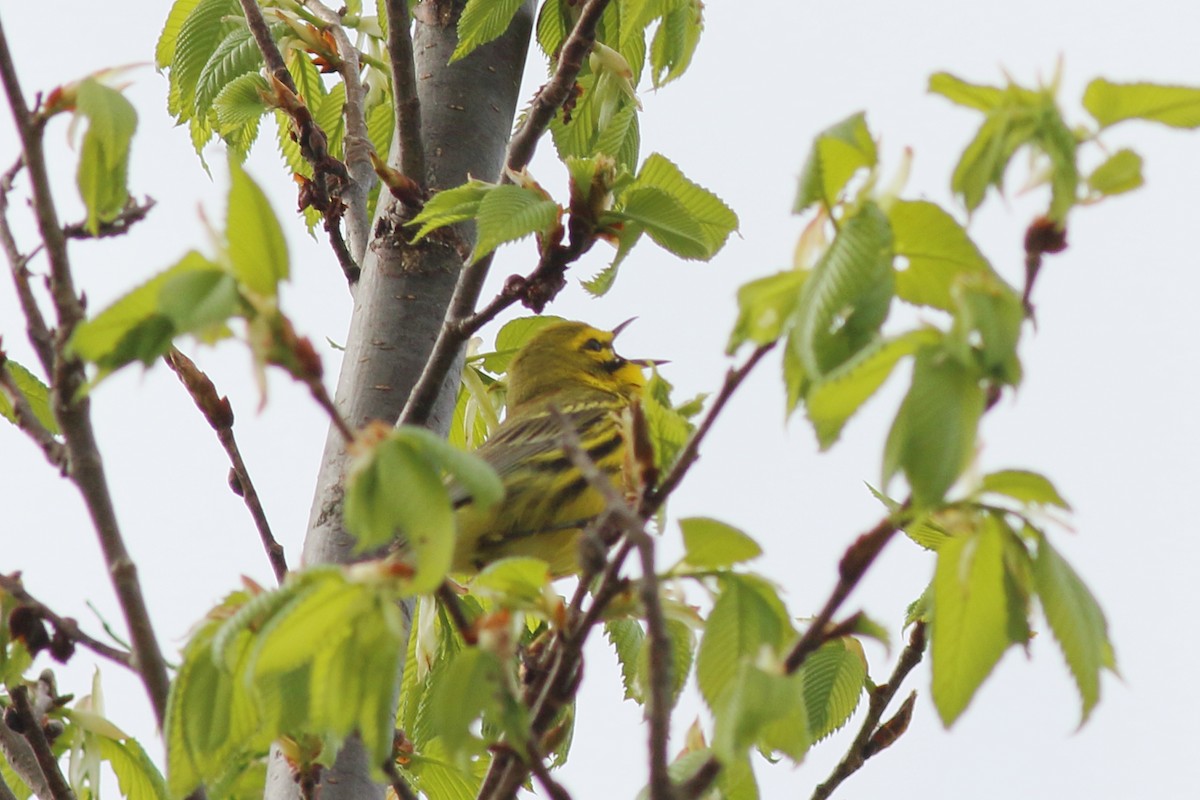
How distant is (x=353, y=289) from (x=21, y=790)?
127cm

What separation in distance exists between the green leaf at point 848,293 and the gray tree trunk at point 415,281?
1.53 metres

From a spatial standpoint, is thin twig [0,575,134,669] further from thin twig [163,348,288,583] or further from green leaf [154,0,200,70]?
green leaf [154,0,200,70]

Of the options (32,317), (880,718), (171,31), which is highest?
(171,31)

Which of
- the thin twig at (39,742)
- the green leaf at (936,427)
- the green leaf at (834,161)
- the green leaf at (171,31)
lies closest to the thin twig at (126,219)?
the thin twig at (39,742)

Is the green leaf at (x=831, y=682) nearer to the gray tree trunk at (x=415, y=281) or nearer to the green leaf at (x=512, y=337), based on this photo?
the gray tree trunk at (x=415, y=281)

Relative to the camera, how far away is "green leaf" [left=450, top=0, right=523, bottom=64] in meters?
2.84

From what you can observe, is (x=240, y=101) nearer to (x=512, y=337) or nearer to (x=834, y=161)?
(x=512, y=337)

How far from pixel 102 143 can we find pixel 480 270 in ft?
3.13

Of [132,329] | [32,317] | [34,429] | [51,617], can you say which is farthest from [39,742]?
[132,329]

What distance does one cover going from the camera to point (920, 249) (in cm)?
137

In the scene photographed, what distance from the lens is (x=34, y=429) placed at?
76.1 inches

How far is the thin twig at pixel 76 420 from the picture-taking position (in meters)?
1.62

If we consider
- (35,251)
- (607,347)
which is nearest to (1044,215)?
(35,251)

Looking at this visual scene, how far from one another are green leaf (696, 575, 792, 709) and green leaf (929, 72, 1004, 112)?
55 centimetres
